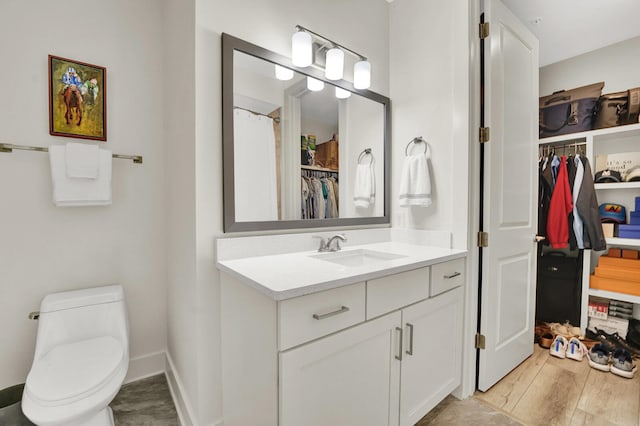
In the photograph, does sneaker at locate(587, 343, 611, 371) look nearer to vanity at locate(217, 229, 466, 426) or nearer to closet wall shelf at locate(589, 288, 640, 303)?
closet wall shelf at locate(589, 288, 640, 303)

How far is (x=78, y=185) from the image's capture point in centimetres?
152

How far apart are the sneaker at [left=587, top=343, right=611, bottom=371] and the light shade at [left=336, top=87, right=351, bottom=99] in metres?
2.50

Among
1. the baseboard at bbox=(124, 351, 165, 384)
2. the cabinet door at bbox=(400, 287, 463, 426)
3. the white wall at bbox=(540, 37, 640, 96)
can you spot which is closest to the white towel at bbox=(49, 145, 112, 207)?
the baseboard at bbox=(124, 351, 165, 384)

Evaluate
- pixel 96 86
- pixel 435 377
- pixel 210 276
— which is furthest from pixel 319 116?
pixel 435 377

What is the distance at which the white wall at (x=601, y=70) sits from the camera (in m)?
2.41

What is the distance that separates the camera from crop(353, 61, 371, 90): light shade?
5.71 ft

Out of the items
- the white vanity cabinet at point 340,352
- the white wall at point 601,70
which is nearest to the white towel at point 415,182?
the white vanity cabinet at point 340,352

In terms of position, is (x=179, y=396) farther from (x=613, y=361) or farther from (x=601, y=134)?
(x=601, y=134)

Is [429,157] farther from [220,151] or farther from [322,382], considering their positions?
[322,382]

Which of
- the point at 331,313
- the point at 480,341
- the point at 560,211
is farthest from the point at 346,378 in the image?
the point at 560,211

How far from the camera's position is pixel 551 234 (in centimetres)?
245

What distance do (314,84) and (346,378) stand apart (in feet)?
4.91

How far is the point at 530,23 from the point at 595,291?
226 centimetres

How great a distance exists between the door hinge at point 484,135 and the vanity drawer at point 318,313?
1.22m
